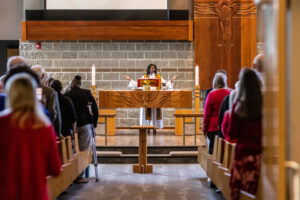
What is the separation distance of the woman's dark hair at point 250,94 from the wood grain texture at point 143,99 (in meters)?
4.20

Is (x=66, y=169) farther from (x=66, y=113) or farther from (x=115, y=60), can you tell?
(x=115, y=60)

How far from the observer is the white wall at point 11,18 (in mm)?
12453

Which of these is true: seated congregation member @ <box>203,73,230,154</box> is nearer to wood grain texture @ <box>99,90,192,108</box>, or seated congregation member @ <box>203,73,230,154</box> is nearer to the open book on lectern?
wood grain texture @ <box>99,90,192,108</box>

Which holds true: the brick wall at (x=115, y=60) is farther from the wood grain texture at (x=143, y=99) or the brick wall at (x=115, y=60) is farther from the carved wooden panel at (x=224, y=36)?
the wood grain texture at (x=143, y=99)

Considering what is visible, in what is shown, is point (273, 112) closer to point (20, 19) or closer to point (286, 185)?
point (286, 185)

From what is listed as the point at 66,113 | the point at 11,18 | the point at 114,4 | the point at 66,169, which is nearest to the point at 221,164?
the point at 66,169

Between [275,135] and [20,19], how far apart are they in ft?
36.6

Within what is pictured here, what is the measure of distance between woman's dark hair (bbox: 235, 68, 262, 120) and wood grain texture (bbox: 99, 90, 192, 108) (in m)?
4.20

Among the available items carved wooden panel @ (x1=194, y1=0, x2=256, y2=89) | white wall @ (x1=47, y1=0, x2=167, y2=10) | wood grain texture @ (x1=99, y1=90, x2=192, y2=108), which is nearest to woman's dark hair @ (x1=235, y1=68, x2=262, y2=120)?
wood grain texture @ (x1=99, y1=90, x2=192, y2=108)

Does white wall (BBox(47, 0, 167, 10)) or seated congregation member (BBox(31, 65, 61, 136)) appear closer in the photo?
seated congregation member (BBox(31, 65, 61, 136))

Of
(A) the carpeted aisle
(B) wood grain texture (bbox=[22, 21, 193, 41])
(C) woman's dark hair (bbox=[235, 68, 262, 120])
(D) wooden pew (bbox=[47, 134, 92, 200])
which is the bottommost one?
(A) the carpeted aisle

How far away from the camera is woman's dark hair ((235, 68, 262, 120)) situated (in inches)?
149

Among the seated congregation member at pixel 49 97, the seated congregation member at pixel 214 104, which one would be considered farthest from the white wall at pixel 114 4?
the seated congregation member at pixel 49 97

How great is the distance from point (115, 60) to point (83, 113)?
530cm
